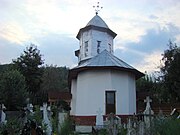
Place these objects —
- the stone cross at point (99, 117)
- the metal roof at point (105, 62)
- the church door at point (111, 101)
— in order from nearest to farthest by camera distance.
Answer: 1. the stone cross at point (99, 117)
2. the church door at point (111, 101)
3. the metal roof at point (105, 62)

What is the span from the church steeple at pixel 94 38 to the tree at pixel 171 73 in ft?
24.2

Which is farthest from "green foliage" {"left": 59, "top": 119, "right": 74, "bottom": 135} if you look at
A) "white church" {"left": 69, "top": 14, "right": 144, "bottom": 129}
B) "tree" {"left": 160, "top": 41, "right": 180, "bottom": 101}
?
"tree" {"left": 160, "top": 41, "right": 180, "bottom": 101}

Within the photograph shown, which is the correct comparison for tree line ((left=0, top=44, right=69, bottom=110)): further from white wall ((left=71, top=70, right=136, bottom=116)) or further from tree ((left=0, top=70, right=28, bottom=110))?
white wall ((left=71, top=70, right=136, bottom=116))

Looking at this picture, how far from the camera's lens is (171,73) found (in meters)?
29.5

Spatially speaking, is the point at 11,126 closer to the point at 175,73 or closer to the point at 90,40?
the point at 175,73

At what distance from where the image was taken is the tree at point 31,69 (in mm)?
48031

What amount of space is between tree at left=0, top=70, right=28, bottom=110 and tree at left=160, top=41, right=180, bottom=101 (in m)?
15.7

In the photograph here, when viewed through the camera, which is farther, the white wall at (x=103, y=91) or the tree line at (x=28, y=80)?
the tree line at (x=28, y=80)

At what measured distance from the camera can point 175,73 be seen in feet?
95.5

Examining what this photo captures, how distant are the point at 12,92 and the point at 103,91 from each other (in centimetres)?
1205

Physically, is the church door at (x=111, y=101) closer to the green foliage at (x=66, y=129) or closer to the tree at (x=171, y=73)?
the tree at (x=171, y=73)

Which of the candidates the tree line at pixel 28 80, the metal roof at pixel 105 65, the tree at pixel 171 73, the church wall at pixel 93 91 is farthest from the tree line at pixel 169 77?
the tree line at pixel 28 80

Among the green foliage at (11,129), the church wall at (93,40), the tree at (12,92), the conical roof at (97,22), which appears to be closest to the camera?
the green foliage at (11,129)

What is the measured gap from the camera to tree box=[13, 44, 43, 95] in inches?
1891
